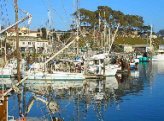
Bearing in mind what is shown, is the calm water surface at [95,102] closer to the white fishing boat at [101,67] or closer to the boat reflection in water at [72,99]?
the boat reflection in water at [72,99]

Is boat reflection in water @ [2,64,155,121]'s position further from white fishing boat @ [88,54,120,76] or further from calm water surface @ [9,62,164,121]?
white fishing boat @ [88,54,120,76]

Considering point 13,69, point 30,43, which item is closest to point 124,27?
point 30,43

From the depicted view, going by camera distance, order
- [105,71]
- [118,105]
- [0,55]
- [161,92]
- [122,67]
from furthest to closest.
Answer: [122,67]
[0,55]
[105,71]
[161,92]
[118,105]

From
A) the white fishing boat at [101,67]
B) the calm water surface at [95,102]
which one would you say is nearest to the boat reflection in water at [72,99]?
the calm water surface at [95,102]

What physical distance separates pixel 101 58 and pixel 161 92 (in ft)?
71.8

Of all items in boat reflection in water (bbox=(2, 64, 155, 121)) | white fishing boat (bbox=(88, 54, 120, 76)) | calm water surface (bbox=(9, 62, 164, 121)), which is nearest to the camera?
boat reflection in water (bbox=(2, 64, 155, 121))

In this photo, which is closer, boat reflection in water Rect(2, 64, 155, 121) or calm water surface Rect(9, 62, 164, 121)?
boat reflection in water Rect(2, 64, 155, 121)

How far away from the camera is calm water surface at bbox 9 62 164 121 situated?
33.7 meters

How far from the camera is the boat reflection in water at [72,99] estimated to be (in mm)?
25297

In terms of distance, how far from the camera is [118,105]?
42.8 meters

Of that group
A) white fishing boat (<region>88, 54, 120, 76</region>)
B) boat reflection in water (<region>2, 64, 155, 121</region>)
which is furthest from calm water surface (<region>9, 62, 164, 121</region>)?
white fishing boat (<region>88, 54, 120, 76</region>)

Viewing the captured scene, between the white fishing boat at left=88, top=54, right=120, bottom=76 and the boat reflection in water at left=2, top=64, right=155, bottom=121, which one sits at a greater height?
the white fishing boat at left=88, top=54, right=120, bottom=76

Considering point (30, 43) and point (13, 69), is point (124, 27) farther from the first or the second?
A: point (13, 69)

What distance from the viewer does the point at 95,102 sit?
4381 cm
